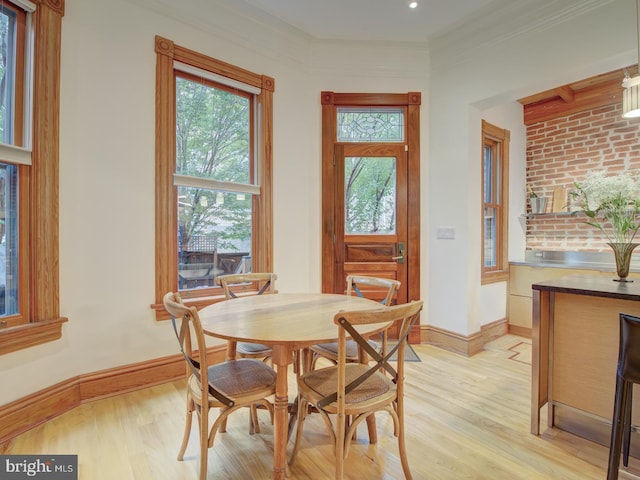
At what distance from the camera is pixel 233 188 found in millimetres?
3010

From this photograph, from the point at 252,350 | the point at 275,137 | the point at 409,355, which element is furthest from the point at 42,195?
the point at 409,355

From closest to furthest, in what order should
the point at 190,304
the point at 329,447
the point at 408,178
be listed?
the point at 329,447
the point at 190,304
the point at 408,178

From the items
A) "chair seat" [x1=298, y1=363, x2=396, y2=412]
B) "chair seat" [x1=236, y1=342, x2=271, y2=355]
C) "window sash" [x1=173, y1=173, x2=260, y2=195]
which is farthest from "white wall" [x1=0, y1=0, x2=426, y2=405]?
"chair seat" [x1=298, y1=363, x2=396, y2=412]

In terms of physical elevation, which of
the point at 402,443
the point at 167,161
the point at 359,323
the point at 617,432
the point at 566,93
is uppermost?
the point at 566,93

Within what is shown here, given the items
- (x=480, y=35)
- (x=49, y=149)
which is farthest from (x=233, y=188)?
(x=480, y=35)

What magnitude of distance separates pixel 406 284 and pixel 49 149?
326cm

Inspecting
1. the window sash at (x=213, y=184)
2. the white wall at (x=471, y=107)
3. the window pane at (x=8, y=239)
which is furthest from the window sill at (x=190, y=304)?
the white wall at (x=471, y=107)

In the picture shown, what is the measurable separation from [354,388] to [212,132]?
2479 millimetres

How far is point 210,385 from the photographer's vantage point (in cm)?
157

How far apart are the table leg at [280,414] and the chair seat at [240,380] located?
9 cm

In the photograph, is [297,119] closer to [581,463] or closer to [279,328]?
[279,328]

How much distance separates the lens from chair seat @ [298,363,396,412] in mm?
1497

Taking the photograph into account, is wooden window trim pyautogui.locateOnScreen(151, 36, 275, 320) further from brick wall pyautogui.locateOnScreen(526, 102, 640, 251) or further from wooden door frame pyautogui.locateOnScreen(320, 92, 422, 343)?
brick wall pyautogui.locateOnScreen(526, 102, 640, 251)

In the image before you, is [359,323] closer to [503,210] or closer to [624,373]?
[624,373]
